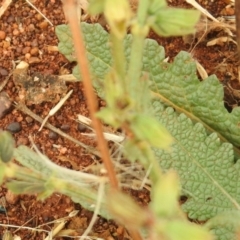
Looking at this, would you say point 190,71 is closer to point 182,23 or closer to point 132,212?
point 182,23

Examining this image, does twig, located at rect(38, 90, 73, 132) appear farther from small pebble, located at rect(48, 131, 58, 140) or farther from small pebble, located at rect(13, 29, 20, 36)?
small pebble, located at rect(13, 29, 20, 36)

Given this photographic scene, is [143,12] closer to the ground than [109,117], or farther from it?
farther from it

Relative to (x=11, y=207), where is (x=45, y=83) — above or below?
above

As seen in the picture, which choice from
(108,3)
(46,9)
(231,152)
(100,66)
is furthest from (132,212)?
(46,9)

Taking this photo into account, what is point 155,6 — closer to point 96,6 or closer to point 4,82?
point 96,6

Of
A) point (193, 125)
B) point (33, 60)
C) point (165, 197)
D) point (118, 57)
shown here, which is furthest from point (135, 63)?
point (33, 60)

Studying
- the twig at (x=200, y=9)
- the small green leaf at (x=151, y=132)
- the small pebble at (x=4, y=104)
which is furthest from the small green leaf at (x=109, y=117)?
the twig at (x=200, y=9)
